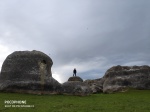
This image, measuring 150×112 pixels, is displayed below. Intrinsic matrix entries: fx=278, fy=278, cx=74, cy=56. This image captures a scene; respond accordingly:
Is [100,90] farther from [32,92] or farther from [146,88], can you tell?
[32,92]

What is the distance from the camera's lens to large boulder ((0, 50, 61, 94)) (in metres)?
31.7

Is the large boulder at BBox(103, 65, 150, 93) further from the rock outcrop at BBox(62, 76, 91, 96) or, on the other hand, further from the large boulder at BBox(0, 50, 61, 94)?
the large boulder at BBox(0, 50, 61, 94)

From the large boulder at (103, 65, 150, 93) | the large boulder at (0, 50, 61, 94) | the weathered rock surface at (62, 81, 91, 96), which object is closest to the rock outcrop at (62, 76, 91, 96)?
the weathered rock surface at (62, 81, 91, 96)

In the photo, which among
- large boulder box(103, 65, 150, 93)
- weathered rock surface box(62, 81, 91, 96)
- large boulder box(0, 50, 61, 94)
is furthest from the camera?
large boulder box(103, 65, 150, 93)

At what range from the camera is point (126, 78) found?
4512 centimetres

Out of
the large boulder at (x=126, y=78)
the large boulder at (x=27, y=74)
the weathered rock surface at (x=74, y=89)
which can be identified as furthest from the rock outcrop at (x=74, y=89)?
the large boulder at (x=126, y=78)

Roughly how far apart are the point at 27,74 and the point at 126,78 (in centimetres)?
1890

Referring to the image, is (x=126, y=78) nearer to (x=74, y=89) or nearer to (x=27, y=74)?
(x=74, y=89)

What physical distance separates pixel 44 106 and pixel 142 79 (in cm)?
2494

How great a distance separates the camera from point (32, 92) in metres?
31.8

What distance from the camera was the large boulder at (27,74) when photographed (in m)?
31.7

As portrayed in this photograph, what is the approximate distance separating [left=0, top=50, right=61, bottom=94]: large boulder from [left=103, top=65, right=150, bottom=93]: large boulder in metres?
14.8

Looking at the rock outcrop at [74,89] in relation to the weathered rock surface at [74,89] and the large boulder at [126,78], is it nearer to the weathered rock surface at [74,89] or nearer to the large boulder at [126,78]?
the weathered rock surface at [74,89]

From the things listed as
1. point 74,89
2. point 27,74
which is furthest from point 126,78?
point 27,74
